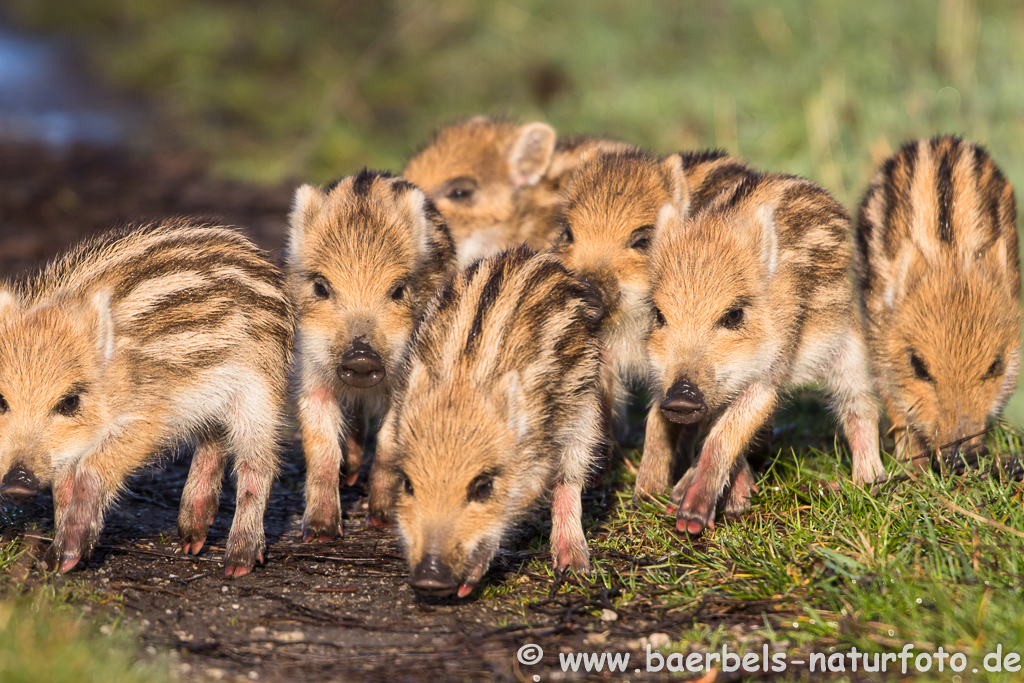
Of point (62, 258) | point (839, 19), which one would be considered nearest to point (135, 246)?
point (62, 258)

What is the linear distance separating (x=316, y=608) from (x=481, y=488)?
85 cm

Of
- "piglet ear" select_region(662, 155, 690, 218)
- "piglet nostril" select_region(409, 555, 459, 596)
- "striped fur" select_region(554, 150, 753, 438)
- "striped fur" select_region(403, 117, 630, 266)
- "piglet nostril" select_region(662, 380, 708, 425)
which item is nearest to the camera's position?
"piglet nostril" select_region(409, 555, 459, 596)

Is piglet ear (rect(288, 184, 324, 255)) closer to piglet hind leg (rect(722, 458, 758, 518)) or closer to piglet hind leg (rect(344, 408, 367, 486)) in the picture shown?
piglet hind leg (rect(344, 408, 367, 486))

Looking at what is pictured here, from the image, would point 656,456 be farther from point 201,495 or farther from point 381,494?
point 201,495

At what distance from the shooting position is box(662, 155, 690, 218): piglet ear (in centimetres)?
576

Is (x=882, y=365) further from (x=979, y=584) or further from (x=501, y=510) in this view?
(x=501, y=510)

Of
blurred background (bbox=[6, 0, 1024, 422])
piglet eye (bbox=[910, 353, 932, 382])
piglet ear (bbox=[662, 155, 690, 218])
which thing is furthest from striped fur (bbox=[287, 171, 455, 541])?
blurred background (bbox=[6, 0, 1024, 422])

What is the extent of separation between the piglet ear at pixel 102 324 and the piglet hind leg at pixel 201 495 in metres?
0.73

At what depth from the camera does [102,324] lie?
464cm

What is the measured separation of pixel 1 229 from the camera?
9.50 m

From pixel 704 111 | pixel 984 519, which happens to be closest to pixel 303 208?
pixel 984 519

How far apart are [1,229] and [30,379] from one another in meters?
5.64

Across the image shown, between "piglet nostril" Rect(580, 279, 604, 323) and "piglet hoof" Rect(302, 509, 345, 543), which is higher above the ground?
"piglet nostril" Rect(580, 279, 604, 323)

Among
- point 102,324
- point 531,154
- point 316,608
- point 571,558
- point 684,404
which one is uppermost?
point 531,154
